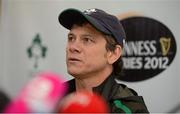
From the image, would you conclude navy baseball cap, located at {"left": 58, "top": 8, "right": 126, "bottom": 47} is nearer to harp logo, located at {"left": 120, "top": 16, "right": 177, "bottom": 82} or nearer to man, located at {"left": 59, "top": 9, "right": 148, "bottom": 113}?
man, located at {"left": 59, "top": 9, "right": 148, "bottom": 113}

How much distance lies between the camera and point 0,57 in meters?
1.52

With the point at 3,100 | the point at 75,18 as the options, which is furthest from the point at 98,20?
the point at 3,100

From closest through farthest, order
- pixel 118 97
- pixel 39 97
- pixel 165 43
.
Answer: pixel 39 97 < pixel 118 97 < pixel 165 43

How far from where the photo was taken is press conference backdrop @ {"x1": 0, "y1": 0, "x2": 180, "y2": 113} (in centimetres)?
149

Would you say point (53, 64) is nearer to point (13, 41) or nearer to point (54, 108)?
point (13, 41)

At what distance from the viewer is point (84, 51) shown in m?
0.76

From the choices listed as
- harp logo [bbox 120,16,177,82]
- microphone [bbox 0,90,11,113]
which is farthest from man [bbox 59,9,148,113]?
harp logo [bbox 120,16,177,82]

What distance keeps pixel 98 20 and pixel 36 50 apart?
771 mm

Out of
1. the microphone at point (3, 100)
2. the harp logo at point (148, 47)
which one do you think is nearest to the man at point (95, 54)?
the microphone at point (3, 100)

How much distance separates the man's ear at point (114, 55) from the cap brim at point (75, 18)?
56 millimetres

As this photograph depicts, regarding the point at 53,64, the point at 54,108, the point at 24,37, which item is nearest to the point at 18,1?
the point at 24,37

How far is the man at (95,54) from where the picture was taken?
75 centimetres

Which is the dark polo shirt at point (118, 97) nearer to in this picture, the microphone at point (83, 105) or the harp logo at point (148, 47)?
the microphone at point (83, 105)

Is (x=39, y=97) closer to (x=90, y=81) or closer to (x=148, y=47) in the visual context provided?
(x=90, y=81)
